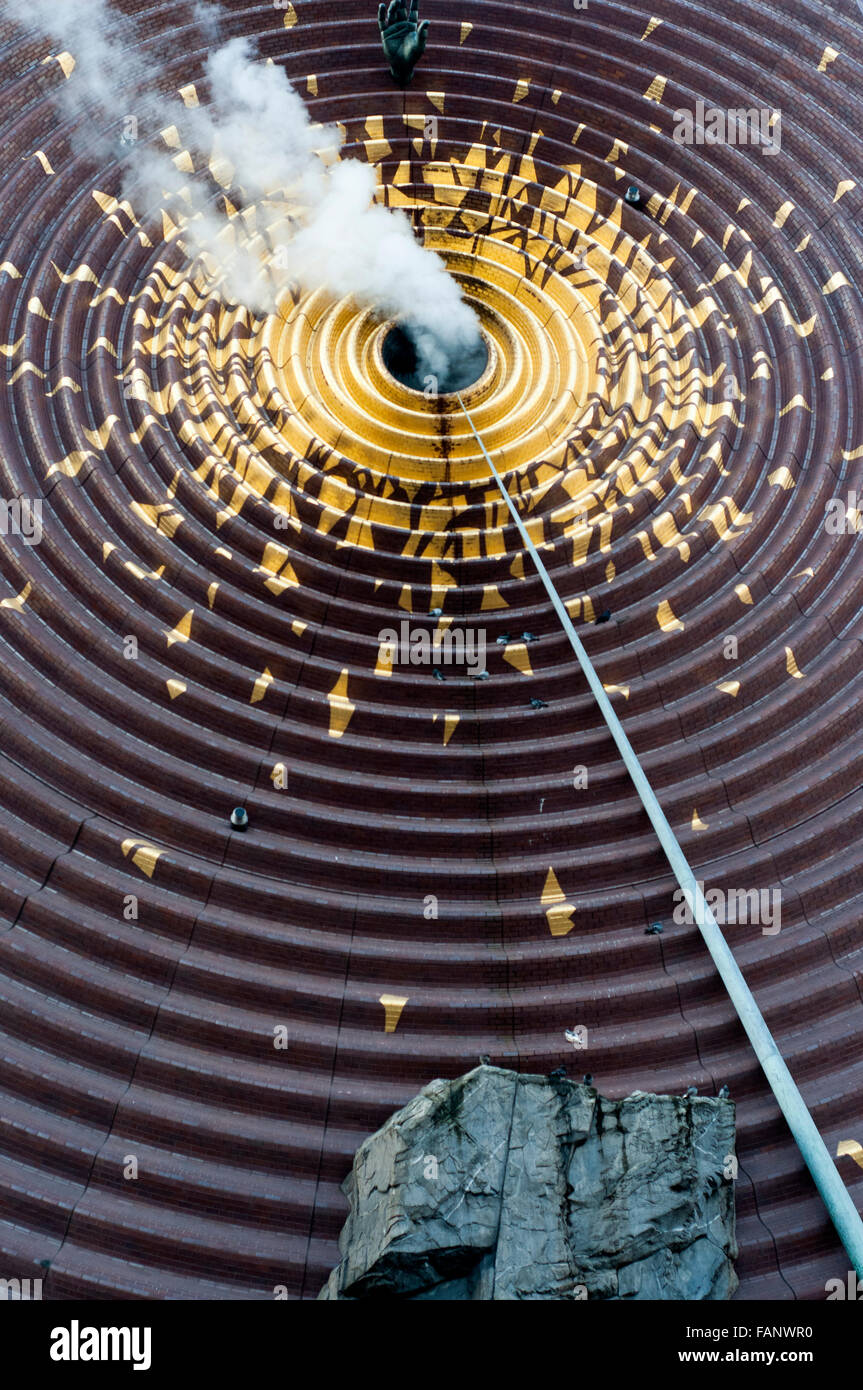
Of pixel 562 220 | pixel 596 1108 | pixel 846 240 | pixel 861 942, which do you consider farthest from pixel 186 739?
pixel 846 240

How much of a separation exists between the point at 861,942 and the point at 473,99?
62.3 ft

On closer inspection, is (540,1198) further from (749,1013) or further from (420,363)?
(420,363)

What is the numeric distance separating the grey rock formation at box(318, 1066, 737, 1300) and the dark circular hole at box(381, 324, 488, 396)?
14515 millimetres

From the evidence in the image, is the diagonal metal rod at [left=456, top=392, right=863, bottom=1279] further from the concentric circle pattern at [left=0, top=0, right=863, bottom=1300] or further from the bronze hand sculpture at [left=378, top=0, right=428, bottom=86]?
the bronze hand sculpture at [left=378, top=0, right=428, bottom=86]

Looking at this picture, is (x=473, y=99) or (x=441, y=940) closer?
(x=441, y=940)

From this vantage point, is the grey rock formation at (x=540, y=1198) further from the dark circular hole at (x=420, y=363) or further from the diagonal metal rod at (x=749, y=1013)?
the dark circular hole at (x=420, y=363)

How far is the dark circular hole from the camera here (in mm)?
22969

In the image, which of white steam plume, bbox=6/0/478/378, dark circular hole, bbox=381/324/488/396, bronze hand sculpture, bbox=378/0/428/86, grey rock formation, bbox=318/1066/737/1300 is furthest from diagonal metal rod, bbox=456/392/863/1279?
bronze hand sculpture, bbox=378/0/428/86

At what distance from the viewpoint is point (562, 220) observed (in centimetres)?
2339

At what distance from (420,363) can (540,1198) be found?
53.6 feet

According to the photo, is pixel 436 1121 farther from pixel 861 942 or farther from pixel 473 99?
pixel 473 99

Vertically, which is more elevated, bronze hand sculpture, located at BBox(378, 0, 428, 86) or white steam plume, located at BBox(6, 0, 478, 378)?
bronze hand sculpture, located at BBox(378, 0, 428, 86)

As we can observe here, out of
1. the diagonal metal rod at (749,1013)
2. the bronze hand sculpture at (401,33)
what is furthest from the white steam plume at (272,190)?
the diagonal metal rod at (749,1013)

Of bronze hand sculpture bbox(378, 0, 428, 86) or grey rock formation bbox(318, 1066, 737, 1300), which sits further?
bronze hand sculpture bbox(378, 0, 428, 86)
